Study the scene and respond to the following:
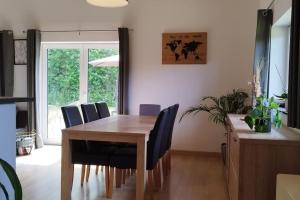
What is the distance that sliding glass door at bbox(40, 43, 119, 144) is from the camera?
5664 millimetres

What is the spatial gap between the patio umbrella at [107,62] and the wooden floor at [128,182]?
1848mm

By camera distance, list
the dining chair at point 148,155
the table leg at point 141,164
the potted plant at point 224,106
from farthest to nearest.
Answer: the potted plant at point 224,106, the dining chair at point 148,155, the table leg at point 141,164

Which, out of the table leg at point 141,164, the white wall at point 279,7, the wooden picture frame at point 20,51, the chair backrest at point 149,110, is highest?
the white wall at point 279,7

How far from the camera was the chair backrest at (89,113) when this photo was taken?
12.4 ft

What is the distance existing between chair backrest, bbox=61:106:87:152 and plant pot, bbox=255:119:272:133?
1.72 m

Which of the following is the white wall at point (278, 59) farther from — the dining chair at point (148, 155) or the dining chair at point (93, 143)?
the dining chair at point (93, 143)

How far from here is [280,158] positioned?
2.07m

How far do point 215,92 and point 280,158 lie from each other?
3115 millimetres

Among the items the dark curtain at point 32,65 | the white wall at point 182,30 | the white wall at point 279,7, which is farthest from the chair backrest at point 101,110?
the white wall at point 279,7

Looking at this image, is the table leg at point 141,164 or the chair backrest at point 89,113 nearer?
the table leg at point 141,164

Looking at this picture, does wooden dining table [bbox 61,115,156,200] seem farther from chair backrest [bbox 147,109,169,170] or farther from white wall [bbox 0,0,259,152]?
white wall [bbox 0,0,259,152]

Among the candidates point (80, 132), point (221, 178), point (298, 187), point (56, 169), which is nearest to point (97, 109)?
point (56, 169)

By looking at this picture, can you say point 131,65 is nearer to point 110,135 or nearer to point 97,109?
point 97,109

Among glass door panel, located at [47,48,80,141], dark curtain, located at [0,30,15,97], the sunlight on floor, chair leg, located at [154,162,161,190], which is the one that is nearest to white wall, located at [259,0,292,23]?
chair leg, located at [154,162,161,190]
